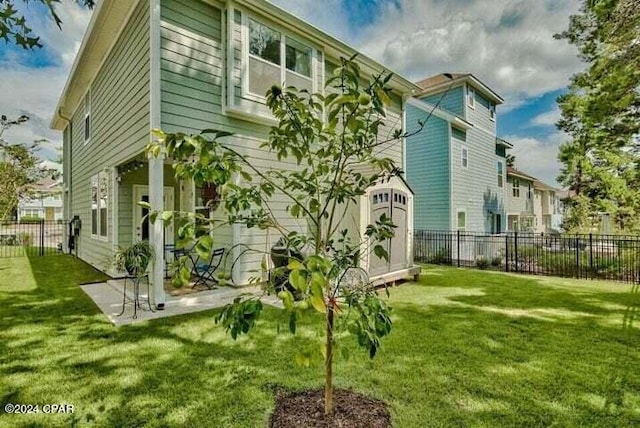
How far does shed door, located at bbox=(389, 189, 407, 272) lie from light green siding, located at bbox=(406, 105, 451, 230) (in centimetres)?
696

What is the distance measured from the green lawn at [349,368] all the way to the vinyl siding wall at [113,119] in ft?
A: 10.0

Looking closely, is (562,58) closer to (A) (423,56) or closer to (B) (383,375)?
(A) (423,56)

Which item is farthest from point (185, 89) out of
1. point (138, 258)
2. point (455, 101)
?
point (455, 101)

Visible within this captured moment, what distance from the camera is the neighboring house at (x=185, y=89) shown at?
5453mm

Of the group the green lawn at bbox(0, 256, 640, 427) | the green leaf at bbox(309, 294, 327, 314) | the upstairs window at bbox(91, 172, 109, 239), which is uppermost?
the upstairs window at bbox(91, 172, 109, 239)

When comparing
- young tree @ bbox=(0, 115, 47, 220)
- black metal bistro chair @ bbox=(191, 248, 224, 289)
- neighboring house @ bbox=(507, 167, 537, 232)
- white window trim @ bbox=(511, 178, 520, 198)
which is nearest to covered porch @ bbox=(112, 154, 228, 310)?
black metal bistro chair @ bbox=(191, 248, 224, 289)

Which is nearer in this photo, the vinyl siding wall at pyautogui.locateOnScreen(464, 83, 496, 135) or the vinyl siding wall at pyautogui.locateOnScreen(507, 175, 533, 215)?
the vinyl siding wall at pyautogui.locateOnScreen(464, 83, 496, 135)

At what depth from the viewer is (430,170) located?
47.9 ft

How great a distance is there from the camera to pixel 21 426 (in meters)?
2.34

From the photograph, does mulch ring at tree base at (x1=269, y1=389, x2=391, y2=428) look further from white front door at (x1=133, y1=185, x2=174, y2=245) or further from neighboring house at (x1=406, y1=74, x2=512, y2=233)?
neighboring house at (x1=406, y1=74, x2=512, y2=233)

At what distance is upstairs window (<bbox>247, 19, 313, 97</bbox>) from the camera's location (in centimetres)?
646

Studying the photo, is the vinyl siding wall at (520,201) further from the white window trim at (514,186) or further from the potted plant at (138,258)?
the potted plant at (138,258)

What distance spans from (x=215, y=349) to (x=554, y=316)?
16.5ft

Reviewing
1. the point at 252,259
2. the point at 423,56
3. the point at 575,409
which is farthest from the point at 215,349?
the point at 423,56
